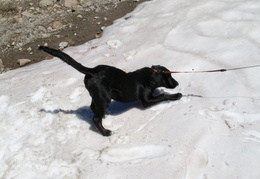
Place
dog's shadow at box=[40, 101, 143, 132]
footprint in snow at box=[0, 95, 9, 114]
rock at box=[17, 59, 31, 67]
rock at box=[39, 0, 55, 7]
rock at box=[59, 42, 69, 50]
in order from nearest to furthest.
A: dog's shadow at box=[40, 101, 143, 132] → footprint in snow at box=[0, 95, 9, 114] → rock at box=[17, 59, 31, 67] → rock at box=[59, 42, 69, 50] → rock at box=[39, 0, 55, 7]

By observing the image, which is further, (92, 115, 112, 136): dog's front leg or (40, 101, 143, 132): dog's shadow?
(40, 101, 143, 132): dog's shadow

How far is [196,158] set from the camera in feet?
10.7

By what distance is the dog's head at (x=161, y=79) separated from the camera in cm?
412

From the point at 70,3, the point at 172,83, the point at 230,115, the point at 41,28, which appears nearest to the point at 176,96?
the point at 172,83

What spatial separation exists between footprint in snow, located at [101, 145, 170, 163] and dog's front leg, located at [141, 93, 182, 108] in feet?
2.45

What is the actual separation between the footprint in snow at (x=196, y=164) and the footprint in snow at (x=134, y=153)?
0.34 meters

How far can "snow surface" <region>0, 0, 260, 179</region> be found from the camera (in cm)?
332

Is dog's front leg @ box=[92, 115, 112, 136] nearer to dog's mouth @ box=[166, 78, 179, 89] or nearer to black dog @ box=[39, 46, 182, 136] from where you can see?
black dog @ box=[39, 46, 182, 136]

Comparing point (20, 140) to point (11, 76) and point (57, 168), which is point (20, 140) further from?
point (11, 76)

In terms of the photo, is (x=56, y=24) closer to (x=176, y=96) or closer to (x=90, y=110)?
(x=90, y=110)

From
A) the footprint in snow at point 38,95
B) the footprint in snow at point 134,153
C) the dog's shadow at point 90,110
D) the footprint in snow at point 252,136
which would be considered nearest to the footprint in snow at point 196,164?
the footprint in snow at point 134,153

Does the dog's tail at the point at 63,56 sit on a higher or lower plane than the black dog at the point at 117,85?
higher

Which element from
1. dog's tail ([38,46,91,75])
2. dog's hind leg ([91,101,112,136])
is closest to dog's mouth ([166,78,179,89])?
dog's hind leg ([91,101,112,136])

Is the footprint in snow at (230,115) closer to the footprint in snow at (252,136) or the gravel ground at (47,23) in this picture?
the footprint in snow at (252,136)
